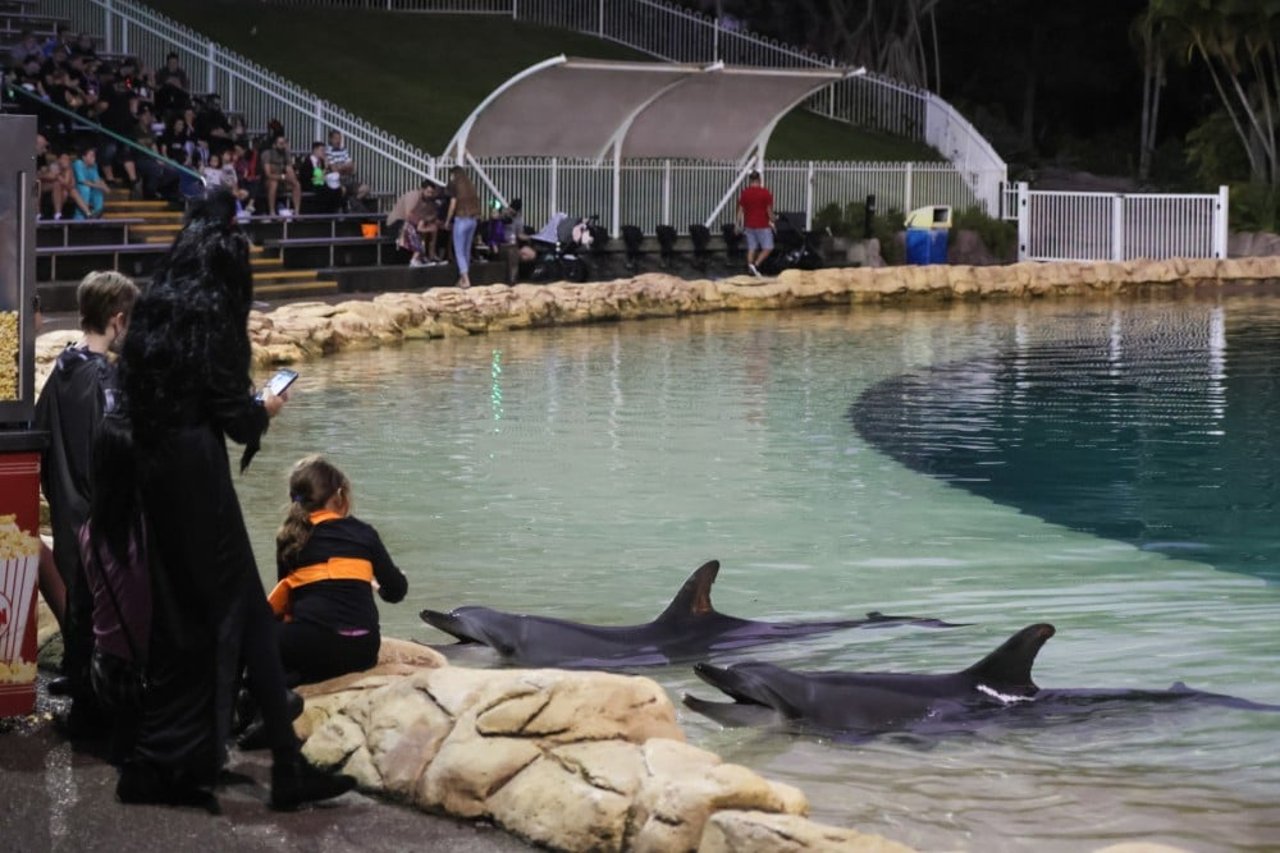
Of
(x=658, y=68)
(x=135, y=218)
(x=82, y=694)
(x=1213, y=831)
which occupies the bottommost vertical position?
(x=1213, y=831)

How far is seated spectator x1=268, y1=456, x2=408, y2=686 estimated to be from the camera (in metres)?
6.18

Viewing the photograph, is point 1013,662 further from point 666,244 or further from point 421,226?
point 666,244

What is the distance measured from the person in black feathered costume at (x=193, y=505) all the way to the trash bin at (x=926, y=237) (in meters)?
26.9

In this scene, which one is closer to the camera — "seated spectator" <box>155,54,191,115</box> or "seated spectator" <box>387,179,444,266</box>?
"seated spectator" <box>387,179,444,266</box>

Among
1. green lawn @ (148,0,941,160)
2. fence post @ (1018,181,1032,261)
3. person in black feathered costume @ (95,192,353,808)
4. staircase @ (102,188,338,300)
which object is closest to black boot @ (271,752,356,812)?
person in black feathered costume @ (95,192,353,808)

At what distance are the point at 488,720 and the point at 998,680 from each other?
7.46ft

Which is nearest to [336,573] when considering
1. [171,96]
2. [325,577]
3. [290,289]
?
[325,577]

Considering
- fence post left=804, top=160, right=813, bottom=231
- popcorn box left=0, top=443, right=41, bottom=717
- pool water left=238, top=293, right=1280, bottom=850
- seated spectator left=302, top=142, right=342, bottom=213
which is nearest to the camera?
popcorn box left=0, top=443, right=41, bottom=717

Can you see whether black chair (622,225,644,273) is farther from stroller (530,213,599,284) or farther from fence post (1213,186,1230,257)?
fence post (1213,186,1230,257)

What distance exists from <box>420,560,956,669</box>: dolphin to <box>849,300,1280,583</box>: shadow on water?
3.46 m

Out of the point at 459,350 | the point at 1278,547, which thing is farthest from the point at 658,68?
the point at 1278,547

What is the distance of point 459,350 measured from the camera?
20.2 m

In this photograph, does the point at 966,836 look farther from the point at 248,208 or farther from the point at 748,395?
the point at 248,208

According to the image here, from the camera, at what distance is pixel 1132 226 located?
→ 32938mm
